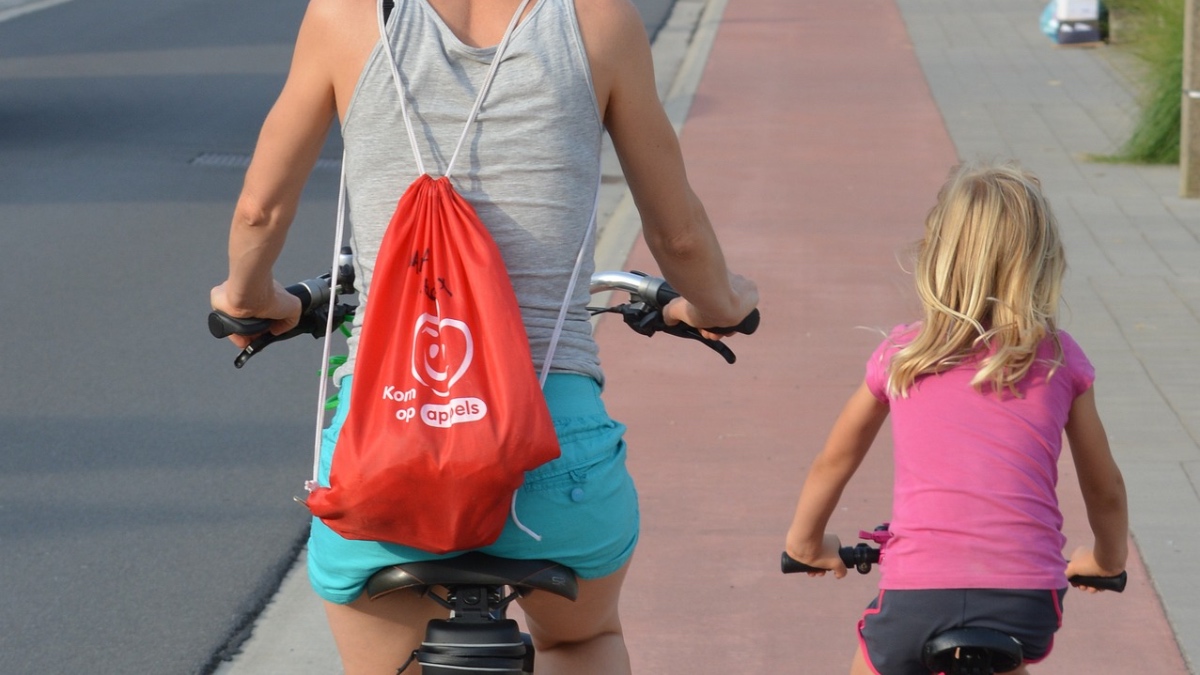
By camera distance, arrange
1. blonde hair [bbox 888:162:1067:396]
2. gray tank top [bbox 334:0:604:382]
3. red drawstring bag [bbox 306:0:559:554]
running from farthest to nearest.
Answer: blonde hair [bbox 888:162:1067:396]
gray tank top [bbox 334:0:604:382]
red drawstring bag [bbox 306:0:559:554]

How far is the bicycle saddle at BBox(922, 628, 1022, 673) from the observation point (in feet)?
7.86

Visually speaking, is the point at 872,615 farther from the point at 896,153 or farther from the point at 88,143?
the point at 88,143

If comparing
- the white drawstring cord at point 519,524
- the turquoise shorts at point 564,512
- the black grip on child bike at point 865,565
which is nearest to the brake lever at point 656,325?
the black grip on child bike at point 865,565

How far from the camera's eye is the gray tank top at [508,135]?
2180 mm

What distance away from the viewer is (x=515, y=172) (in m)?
2.21

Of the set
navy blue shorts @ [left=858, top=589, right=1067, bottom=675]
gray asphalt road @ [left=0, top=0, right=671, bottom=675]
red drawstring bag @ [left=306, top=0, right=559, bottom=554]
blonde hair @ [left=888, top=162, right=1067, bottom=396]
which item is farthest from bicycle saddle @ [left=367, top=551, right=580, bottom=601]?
gray asphalt road @ [left=0, top=0, right=671, bottom=675]

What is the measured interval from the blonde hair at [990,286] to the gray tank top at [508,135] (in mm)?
656

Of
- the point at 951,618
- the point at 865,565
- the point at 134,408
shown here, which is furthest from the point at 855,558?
the point at 134,408

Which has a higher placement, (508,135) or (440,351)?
(508,135)

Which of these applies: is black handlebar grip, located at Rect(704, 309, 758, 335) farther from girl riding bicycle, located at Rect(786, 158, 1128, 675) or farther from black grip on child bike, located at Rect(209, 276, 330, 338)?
black grip on child bike, located at Rect(209, 276, 330, 338)

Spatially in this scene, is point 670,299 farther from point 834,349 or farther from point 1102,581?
point 834,349

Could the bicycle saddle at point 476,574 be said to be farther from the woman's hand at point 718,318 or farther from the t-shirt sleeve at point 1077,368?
the t-shirt sleeve at point 1077,368

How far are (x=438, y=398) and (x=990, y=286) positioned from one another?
1011 millimetres

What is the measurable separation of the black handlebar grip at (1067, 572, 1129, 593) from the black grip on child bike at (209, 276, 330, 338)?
4.75ft
